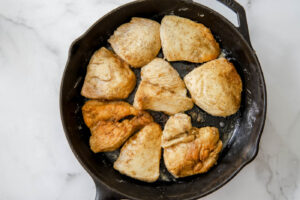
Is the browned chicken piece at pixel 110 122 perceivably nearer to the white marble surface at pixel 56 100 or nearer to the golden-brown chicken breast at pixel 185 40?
the white marble surface at pixel 56 100

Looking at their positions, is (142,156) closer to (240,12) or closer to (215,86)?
(215,86)

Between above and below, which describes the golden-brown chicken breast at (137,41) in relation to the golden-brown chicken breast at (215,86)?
above

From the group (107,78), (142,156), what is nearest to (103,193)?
(142,156)

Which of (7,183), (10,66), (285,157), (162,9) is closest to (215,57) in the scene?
(162,9)

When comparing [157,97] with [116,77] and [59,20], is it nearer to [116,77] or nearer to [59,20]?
[116,77]

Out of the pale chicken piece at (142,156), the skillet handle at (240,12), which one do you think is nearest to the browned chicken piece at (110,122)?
the pale chicken piece at (142,156)
